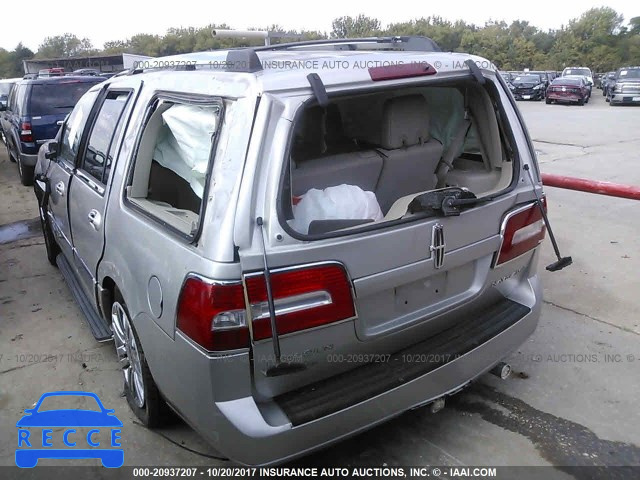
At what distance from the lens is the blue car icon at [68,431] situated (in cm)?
279

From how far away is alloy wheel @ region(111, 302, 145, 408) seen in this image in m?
2.84

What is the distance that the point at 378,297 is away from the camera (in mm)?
2271

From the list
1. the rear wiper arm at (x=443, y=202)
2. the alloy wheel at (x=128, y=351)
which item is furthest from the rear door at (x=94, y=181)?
the rear wiper arm at (x=443, y=202)

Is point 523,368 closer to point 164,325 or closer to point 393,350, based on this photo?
point 393,350

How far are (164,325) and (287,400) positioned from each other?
0.60 meters

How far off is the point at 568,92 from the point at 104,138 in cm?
2734

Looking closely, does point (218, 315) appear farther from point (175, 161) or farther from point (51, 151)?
point (51, 151)

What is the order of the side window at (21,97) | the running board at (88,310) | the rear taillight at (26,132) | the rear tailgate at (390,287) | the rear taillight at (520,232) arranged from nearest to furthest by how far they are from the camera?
the rear tailgate at (390,287)
the rear taillight at (520,232)
the running board at (88,310)
the rear taillight at (26,132)
the side window at (21,97)

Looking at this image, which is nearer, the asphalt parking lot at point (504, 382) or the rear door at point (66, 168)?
the asphalt parking lot at point (504, 382)

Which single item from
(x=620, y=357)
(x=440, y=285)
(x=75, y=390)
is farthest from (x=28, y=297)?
(x=620, y=357)

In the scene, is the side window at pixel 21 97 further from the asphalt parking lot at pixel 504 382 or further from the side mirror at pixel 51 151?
the side mirror at pixel 51 151

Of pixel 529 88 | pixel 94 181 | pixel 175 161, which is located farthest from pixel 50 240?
pixel 529 88

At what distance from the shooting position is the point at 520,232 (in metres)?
2.79

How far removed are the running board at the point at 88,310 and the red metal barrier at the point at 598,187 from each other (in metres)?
4.26
